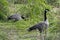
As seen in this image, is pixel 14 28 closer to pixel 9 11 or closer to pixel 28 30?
pixel 28 30

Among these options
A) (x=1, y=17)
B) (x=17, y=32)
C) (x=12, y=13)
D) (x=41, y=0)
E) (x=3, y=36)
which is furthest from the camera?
(x=12, y=13)

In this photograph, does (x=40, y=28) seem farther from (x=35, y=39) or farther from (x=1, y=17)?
(x=1, y=17)

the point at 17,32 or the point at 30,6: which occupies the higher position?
the point at 30,6

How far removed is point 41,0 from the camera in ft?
30.1

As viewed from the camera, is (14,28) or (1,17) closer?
(14,28)

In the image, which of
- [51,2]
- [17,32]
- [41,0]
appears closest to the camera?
[41,0]

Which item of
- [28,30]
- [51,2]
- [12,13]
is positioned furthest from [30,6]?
[51,2]

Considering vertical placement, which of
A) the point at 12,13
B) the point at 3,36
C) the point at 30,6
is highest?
the point at 30,6

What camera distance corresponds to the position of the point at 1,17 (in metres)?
16.1

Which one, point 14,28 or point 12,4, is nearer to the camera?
point 14,28

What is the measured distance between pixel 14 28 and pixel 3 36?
3.67 meters

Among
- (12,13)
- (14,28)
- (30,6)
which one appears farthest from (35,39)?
(12,13)

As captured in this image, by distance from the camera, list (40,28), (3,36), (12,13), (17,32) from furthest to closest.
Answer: (12,13) → (17,32) → (40,28) → (3,36)

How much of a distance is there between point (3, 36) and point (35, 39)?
1326mm
